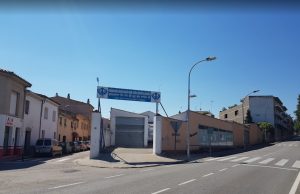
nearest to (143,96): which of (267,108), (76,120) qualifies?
(76,120)

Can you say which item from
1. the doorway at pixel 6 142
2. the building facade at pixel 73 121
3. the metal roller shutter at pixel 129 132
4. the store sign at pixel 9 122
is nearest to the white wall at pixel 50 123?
the building facade at pixel 73 121

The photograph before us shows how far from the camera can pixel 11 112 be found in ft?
103

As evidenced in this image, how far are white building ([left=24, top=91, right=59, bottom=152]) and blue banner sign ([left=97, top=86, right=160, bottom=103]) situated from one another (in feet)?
28.1

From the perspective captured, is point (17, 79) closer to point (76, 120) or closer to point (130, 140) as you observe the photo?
point (130, 140)

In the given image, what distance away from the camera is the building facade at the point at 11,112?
29.3m

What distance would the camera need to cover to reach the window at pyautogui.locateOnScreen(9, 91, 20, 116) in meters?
31.3

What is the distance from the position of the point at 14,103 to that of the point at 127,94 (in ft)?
31.5

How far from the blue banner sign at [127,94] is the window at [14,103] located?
734 centimetres

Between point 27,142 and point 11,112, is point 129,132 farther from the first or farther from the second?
point 11,112

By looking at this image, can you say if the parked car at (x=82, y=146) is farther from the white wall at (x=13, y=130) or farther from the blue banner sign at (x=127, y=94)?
the blue banner sign at (x=127, y=94)

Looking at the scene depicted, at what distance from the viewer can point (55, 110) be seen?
46.1 metres

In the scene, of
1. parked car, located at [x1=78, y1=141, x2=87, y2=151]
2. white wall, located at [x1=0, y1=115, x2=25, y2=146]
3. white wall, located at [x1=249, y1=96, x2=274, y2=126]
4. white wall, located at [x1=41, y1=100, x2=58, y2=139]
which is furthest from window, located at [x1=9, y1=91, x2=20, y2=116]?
white wall, located at [x1=249, y1=96, x2=274, y2=126]

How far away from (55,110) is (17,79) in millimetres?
14834

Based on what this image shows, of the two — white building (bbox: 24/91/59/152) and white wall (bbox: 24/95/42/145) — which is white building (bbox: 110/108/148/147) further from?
white wall (bbox: 24/95/42/145)
